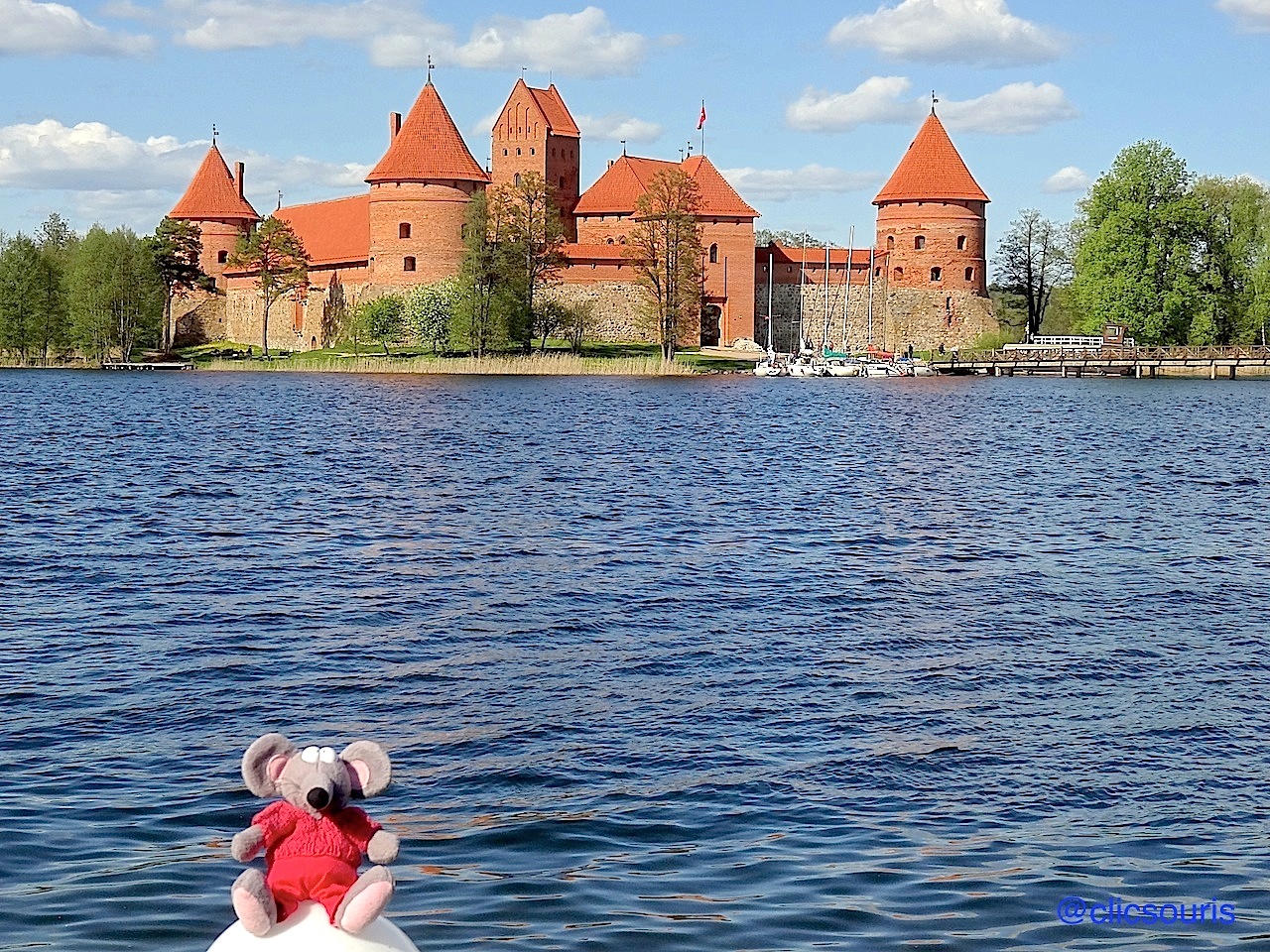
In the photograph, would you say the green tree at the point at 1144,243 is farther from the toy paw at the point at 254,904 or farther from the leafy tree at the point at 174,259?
the toy paw at the point at 254,904

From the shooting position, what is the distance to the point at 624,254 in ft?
239

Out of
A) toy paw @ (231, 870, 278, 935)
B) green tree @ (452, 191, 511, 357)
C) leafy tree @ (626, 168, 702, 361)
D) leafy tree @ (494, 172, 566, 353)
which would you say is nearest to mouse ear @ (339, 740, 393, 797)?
toy paw @ (231, 870, 278, 935)

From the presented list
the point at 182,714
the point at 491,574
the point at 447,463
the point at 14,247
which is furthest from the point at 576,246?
the point at 182,714

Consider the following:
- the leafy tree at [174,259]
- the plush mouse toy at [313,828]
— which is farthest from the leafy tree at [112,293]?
the plush mouse toy at [313,828]

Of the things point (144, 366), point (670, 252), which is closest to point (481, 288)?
point (670, 252)

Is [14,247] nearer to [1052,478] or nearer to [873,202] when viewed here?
[873,202]

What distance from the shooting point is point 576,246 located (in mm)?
74500

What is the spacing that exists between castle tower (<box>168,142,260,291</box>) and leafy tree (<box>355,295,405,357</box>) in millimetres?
16832

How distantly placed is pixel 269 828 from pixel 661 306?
63704mm

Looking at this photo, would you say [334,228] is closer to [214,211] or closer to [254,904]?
[214,211]

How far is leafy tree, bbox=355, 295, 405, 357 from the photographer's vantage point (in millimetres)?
68438

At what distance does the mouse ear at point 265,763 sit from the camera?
3.57 m

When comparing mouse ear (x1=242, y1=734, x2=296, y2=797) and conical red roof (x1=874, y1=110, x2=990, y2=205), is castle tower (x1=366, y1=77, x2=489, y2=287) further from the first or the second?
mouse ear (x1=242, y1=734, x2=296, y2=797)

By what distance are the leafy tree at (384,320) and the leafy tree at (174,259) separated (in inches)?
348
